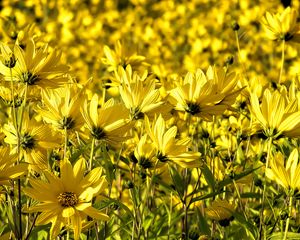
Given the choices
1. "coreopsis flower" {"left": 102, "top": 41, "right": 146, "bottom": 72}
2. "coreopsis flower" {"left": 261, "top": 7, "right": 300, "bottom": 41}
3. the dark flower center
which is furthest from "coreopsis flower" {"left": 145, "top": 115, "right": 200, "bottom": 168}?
"coreopsis flower" {"left": 261, "top": 7, "right": 300, "bottom": 41}

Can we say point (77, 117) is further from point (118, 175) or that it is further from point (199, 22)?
point (199, 22)

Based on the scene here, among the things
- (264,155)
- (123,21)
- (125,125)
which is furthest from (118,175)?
(123,21)

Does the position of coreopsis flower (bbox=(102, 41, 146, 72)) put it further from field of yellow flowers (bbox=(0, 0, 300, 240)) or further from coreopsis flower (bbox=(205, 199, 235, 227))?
coreopsis flower (bbox=(205, 199, 235, 227))

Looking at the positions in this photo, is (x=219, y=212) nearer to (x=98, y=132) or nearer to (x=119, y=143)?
(x=119, y=143)

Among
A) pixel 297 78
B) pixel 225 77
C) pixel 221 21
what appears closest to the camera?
pixel 225 77

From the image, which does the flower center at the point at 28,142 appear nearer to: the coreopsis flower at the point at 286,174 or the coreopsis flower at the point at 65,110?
the coreopsis flower at the point at 65,110

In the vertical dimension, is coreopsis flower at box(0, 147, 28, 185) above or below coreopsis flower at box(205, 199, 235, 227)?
above

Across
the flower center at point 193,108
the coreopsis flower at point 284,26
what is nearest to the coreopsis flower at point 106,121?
the flower center at point 193,108
